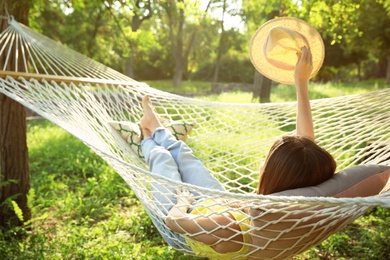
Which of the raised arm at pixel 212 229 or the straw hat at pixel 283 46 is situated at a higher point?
the straw hat at pixel 283 46

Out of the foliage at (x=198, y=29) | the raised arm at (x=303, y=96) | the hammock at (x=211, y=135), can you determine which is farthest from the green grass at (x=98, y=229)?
the foliage at (x=198, y=29)

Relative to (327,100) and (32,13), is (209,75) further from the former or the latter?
(327,100)

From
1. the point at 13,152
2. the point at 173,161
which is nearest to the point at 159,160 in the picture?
the point at 173,161

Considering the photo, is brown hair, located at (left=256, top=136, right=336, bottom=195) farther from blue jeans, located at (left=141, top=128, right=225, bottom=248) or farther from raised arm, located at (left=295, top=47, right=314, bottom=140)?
blue jeans, located at (left=141, top=128, right=225, bottom=248)

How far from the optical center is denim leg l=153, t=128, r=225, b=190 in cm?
169

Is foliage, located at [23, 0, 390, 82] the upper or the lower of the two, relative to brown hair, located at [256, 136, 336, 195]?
upper

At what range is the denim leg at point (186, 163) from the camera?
66.7 inches

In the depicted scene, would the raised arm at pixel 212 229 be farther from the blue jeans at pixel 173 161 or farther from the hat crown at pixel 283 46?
the hat crown at pixel 283 46

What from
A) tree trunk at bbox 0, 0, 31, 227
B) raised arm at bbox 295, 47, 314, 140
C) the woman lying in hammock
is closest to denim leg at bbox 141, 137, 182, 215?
the woman lying in hammock

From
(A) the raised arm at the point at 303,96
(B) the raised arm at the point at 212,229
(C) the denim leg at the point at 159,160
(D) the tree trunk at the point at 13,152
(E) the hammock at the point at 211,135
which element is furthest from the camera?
(D) the tree trunk at the point at 13,152

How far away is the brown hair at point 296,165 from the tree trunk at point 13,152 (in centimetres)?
161

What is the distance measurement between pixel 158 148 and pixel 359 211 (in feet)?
3.03

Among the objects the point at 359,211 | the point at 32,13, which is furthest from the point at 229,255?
the point at 32,13

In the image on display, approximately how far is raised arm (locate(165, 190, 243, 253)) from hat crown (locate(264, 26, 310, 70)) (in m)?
0.70
